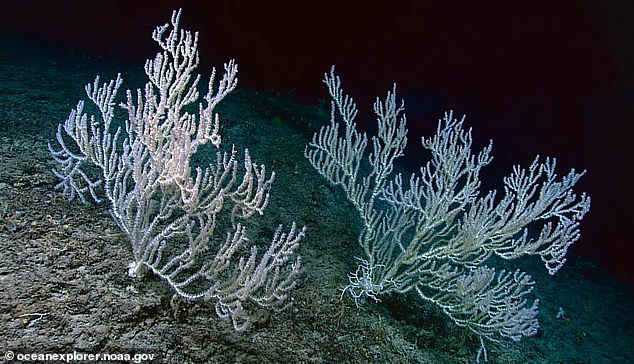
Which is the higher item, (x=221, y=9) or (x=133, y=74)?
(x=221, y=9)

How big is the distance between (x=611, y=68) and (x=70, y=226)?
30.9 meters

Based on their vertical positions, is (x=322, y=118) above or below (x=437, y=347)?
above

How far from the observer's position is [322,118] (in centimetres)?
947

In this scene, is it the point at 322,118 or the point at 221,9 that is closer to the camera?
the point at 322,118

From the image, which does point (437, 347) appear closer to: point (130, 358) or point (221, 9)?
point (130, 358)

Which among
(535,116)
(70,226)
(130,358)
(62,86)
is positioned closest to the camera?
(130,358)

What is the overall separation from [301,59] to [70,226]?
73.6ft

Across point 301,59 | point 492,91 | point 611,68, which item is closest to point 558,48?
point 611,68

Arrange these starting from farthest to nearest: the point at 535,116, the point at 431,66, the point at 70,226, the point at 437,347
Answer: the point at 431,66 < the point at 535,116 < the point at 437,347 < the point at 70,226

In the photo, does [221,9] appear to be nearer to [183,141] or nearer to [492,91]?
[492,91]

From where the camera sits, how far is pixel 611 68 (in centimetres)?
2392

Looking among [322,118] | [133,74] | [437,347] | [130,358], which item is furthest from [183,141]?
[133,74]

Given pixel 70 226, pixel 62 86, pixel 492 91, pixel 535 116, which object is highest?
pixel 492 91

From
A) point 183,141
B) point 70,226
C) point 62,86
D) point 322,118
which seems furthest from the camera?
point 322,118
